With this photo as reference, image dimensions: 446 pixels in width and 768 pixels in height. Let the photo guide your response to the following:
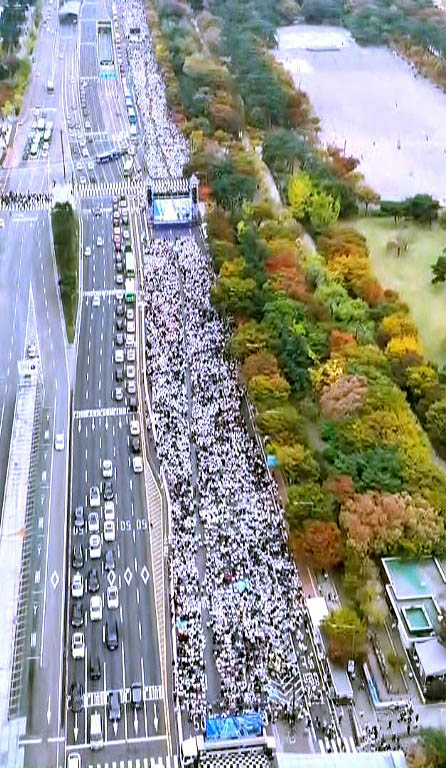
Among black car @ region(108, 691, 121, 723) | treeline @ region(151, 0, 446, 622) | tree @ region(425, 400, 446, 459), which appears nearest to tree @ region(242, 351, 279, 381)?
treeline @ region(151, 0, 446, 622)

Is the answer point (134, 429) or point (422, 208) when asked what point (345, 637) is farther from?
point (422, 208)

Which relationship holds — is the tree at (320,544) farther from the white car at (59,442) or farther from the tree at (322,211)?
the tree at (322,211)

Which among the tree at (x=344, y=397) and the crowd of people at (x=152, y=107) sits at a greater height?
the crowd of people at (x=152, y=107)

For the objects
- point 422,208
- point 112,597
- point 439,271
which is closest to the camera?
point 112,597

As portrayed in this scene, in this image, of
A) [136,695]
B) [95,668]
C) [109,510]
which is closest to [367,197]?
[109,510]

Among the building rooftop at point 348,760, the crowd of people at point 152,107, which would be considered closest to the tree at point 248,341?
the building rooftop at point 348,760

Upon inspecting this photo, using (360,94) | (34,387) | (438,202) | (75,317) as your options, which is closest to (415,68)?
(360,94)

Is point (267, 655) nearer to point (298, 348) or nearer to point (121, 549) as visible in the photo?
point (121, 549)
